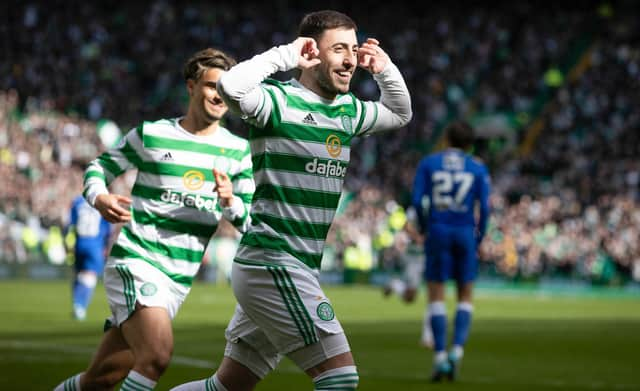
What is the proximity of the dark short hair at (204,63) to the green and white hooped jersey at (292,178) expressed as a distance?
130cm

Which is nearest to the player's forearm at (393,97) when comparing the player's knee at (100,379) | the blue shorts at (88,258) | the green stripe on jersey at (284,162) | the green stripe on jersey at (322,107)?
the green stripe on jersey at (322,107)

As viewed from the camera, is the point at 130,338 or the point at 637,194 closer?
the point at 130,338

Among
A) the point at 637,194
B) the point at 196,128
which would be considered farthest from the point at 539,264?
the point at 196,128

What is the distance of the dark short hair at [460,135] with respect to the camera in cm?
1052

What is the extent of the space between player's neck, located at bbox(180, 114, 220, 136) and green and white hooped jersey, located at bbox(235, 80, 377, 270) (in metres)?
1.37

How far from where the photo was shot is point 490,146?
133 ft

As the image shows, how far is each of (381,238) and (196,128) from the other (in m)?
27.9

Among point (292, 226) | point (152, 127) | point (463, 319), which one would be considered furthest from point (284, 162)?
point (463, 319)

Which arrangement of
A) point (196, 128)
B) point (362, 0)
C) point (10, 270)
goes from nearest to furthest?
point (196, 128) → point (10, 270) → point (362, 0)

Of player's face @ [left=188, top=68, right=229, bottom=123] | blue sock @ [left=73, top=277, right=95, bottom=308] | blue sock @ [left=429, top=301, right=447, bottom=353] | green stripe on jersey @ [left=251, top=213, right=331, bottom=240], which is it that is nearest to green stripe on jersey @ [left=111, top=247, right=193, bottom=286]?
player's face @ [left=188, top=68, right=229, bottom=123]

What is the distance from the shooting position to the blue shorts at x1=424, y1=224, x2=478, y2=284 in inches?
412

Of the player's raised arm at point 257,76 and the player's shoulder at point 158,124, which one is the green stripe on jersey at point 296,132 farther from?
the player's shoulder at point 158,124

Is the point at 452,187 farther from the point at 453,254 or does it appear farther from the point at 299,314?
the point at 299,314

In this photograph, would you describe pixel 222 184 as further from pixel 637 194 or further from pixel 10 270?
pixel 637 194
